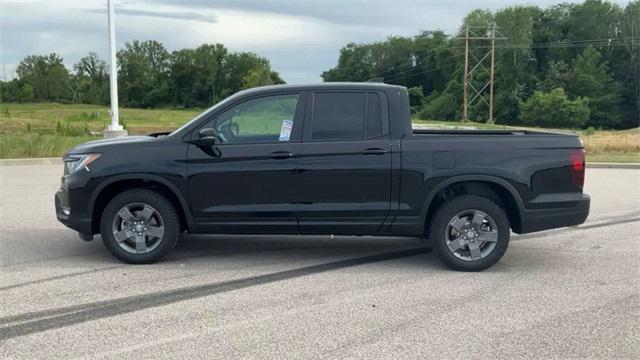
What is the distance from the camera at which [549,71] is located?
9975 centimetres

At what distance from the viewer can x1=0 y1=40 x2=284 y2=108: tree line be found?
106188 millimetres

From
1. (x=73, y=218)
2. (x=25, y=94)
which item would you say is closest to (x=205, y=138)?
(x=73, y=218)

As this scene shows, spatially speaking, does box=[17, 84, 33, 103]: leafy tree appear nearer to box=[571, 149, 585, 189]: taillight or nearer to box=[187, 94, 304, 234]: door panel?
box=[187, 94, 304, 234]: door panel

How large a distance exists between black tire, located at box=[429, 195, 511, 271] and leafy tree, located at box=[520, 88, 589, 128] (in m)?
90.5

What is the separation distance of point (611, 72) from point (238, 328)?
104 m

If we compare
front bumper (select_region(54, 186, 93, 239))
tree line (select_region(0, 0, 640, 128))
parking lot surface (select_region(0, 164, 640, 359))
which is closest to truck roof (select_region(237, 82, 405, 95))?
parking lot surface (select_region(0, 164, 640, 359))

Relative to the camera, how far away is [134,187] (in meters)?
6.35

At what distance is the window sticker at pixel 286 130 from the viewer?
6199mm

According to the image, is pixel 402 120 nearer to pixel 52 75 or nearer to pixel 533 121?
pixel 533 121

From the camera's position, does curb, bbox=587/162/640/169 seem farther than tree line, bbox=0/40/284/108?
No

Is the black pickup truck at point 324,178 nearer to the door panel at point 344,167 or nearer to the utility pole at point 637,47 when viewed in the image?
the door panel at point 344,167

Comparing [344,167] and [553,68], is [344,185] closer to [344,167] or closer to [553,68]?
[344,167]

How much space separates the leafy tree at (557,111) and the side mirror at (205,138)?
91419mm

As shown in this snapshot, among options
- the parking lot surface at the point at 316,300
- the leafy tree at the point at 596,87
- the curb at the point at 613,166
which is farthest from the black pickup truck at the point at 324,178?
the leafy tree at the point at 596,87
